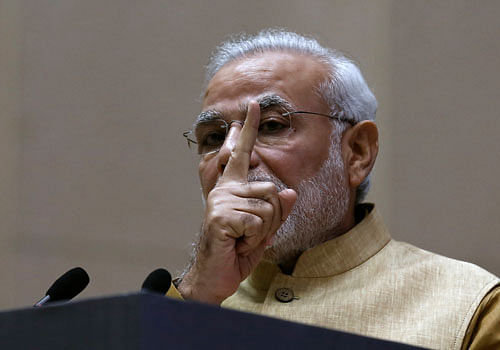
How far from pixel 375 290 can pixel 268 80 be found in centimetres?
90

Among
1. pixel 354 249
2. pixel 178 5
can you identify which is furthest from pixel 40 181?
pixel 354 249

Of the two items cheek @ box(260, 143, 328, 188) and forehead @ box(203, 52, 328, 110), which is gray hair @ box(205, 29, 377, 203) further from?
cheek @ box(260, 143, 328, 188)

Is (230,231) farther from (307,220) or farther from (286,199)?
(307,220)

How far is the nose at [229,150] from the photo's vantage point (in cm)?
270

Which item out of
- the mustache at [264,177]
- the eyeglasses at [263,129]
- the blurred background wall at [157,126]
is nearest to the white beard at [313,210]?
the mustache at [264,177]

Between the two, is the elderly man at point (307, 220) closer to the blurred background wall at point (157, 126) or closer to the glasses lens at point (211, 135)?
the glasses lens at point (211, 135)

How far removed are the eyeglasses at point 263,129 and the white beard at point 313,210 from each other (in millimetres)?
143

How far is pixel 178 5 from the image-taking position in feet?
15.9

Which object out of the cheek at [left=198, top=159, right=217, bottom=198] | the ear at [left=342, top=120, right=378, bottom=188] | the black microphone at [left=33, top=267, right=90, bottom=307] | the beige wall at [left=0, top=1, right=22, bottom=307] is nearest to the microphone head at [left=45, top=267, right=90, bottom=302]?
the black microphone at [left=33, top=267, right=90, bottom=307]

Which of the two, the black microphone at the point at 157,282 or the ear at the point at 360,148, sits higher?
the ear at the point at 360,148

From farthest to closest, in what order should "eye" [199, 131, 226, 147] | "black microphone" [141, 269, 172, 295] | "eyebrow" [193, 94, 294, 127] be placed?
"eye" [199, 131, 226, 147], "eyebrow" [193, 94, 294, 127], "black microphone" [141, 269, 172, 295]

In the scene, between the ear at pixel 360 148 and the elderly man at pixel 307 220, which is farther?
the ear at pixel 360 148

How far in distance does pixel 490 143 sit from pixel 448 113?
0.29 m

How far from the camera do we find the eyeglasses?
2.86m
